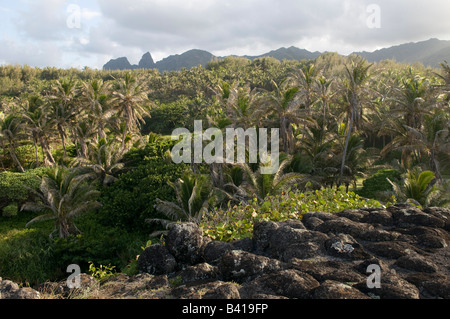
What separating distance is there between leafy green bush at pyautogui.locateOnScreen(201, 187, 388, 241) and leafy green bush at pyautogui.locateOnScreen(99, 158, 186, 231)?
45.1 feet

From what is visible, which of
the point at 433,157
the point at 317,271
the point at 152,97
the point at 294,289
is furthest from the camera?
the point at 152,97

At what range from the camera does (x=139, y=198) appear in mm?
22875

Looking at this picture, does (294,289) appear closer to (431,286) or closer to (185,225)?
(431,286)

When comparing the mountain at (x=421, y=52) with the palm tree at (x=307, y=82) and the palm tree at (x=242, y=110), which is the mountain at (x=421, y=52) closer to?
the palm tree at (x=307, y=82)

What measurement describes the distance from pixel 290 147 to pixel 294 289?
73.1 feet

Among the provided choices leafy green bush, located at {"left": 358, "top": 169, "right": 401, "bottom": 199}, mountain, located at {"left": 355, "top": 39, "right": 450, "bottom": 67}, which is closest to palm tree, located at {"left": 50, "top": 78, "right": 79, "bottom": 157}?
leafy green bush, located at {"left": 358, "top": 169, "right": 401, "bottom": 199}

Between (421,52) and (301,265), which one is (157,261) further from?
(421,52)

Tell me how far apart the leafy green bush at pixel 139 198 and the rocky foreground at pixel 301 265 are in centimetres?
1602

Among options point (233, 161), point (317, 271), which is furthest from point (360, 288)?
point (233, 161)

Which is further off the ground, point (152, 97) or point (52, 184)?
point (152, 97)

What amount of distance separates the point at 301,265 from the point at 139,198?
19.0 m

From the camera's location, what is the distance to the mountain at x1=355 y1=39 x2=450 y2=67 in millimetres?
126325

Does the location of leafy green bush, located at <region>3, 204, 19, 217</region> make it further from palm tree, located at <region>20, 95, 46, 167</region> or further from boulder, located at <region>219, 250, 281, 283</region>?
boulder, located at <region>219, 250, 281, 283</region>

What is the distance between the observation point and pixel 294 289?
4.51m
